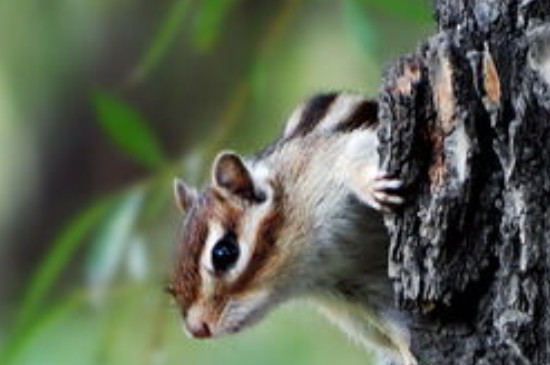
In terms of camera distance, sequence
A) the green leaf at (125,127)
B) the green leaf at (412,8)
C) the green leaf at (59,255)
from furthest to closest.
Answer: the green leaf at (59,255) < the green leaf at (125,127) < the green leaf at (412,8)

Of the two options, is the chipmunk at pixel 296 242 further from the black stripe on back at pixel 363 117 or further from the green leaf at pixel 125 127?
the green leaf at pixel 125 127

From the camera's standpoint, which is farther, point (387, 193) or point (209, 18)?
point (209, 18)

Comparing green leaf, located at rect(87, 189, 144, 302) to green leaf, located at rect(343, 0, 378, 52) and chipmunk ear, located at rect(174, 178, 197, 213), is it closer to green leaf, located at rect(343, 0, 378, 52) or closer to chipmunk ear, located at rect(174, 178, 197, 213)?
green leaf, located at rect(343, 0, 378, 52)

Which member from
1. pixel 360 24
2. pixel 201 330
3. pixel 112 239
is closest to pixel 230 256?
pixel 201 330

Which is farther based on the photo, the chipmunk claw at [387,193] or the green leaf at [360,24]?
the green leaf at [360,24]

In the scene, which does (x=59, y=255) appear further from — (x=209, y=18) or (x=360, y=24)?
(x=360, y=24)

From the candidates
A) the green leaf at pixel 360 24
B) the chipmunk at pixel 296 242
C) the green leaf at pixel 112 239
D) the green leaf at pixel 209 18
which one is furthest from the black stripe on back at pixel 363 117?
the green leaf at pixel 112 239

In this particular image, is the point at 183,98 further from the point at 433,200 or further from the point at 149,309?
the point at 433,200
